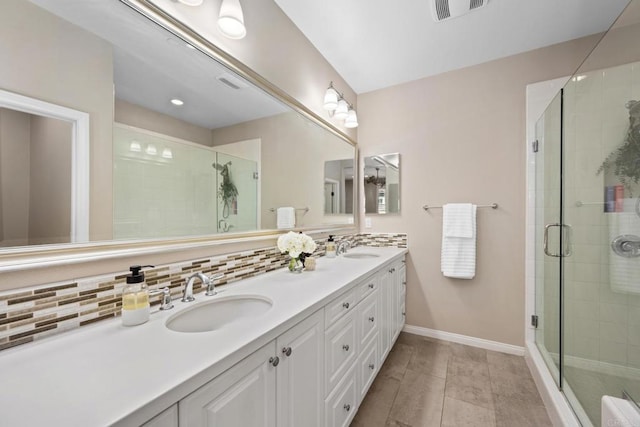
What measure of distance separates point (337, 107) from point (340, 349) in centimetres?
189

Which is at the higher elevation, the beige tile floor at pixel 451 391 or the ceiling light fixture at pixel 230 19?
the ceiling light fixture at pixel 230 19

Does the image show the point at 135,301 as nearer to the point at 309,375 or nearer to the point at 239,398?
the point at 239,398

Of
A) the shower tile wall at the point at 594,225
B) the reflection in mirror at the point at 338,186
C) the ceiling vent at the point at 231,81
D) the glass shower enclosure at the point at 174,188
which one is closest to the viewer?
the glass shower enclosure at the point at 174,188

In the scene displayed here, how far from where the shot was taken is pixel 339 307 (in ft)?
4.05

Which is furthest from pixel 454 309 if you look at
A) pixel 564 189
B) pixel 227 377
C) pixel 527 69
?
pixel 227 377

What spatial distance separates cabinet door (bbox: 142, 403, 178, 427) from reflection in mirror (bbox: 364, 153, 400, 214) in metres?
2.41

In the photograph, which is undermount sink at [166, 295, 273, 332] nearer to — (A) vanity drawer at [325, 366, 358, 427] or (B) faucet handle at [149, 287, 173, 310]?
(B) faucet handle at [149, 287, 173, 310]

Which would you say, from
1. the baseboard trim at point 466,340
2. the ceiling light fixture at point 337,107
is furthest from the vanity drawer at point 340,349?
the ceiling light fixture at point 337,107

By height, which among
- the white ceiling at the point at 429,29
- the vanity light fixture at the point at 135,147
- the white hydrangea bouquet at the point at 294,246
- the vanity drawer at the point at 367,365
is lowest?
the vanity drawer at the point at 367,365

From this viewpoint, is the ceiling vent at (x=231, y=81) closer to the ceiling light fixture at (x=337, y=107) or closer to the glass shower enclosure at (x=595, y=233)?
the ceiling light fixture at (x=337, y=107)

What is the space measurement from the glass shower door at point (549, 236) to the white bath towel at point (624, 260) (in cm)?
25

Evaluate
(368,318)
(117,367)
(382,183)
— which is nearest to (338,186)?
(382,183)

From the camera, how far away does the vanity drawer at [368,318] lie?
1.49 meters

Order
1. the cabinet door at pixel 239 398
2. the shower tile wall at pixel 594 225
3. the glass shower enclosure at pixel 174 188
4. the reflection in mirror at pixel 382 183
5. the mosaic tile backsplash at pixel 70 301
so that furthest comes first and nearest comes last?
the reflection in mirror at pixel 382 183 → the shower tile wall at pixel 594 225 → the glass shower enclosure at pixel 174 188 → the mosaic tile backsplash at pixel 70 301 → the cabinet door at pixel 239 398
